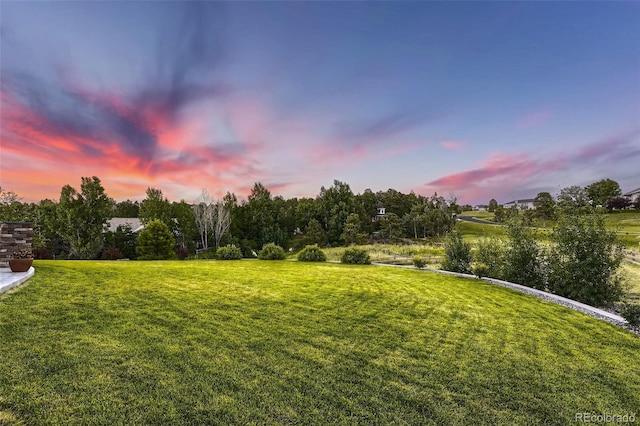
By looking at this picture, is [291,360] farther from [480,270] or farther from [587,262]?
[480,270]

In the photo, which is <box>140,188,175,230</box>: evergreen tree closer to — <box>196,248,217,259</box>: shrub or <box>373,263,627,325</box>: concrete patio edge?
<box>196,248,217,259</box>: shrub

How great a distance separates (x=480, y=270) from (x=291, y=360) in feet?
27.2

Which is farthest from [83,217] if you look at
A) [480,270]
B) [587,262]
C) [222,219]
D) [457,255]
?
[587,262]

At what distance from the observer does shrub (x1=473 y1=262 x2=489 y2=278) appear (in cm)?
906

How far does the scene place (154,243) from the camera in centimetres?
1820

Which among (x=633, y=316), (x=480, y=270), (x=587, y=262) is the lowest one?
(x=633, y=316)

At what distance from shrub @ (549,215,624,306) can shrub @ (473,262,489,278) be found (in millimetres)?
1956

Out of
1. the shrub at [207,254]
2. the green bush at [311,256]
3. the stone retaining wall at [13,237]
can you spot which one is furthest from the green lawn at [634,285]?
the shrub at [207,254]

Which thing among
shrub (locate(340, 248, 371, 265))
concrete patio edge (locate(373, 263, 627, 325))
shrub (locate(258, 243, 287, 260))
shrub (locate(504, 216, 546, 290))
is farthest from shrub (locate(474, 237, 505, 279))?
shrub (locate(258, 243, 287, 260))

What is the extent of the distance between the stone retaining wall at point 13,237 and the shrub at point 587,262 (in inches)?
510

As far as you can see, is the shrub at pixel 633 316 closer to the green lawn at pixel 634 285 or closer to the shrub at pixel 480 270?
the green lawn at pixel 634 285

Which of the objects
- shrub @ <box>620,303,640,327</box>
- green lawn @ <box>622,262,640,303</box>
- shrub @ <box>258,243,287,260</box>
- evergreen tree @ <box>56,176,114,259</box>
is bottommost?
green lawn @ <box>622,262,640,303</box>

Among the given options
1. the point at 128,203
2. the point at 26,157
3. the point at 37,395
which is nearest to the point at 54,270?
the point at 37,395

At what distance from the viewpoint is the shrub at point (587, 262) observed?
649 cm
